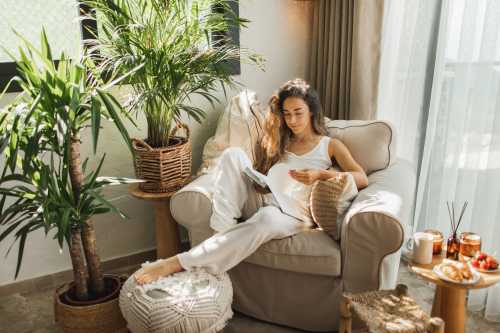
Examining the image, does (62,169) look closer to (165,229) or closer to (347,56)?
(165,229)

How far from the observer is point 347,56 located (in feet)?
8.73

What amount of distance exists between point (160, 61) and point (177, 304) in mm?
1013

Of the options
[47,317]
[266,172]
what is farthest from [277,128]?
[47,317]

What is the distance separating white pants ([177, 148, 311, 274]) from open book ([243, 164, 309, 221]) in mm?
43

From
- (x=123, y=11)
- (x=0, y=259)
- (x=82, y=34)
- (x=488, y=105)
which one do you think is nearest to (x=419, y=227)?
(x=488, y=105)

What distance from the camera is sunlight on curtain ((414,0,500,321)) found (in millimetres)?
1934

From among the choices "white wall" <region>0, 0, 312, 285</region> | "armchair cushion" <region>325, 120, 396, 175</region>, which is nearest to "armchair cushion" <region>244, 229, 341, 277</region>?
"armchair cushion" <region>325, 120, 396, 175</region>

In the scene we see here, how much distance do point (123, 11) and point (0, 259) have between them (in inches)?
55.4

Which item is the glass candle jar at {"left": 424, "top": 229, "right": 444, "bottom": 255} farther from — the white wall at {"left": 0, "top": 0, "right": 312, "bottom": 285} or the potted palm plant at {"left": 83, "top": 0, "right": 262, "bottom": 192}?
Result: the white wall at {"left": 0, "top": 0, "right": 312, "bottom": 285}

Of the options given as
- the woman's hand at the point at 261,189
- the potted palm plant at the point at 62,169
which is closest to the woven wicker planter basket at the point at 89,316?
the potted palm plant at the point at 62,169

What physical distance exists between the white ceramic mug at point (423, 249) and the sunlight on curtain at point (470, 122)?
565 millimetres

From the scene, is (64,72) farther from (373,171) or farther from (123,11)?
(373,171)

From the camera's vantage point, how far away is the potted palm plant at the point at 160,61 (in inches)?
75.4

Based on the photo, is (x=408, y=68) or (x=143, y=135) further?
(x=143, y=135)
